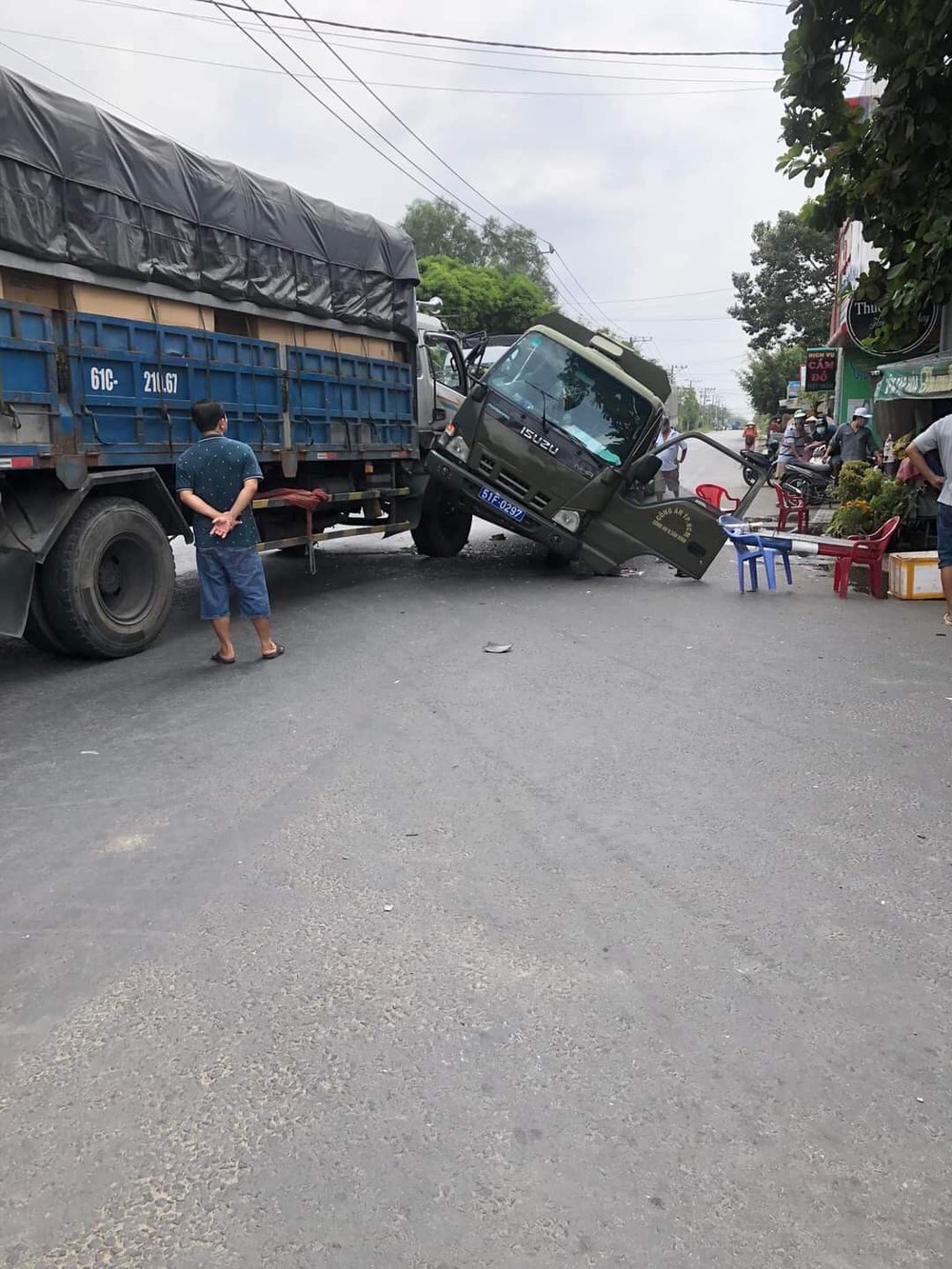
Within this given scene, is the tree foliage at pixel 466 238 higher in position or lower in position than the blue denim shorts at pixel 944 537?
higher

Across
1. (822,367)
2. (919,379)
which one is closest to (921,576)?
(919,379)

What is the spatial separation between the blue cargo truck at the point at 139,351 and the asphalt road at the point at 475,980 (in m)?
1.19

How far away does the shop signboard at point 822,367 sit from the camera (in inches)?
1133

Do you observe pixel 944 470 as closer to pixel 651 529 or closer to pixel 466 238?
pixel 651 529

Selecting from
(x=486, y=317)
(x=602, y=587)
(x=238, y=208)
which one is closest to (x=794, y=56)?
(x=238, y=208)

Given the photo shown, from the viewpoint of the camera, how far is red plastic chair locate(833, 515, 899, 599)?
393 inches

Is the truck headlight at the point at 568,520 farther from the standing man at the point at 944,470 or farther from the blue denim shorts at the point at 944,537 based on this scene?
the blue denim shorts at the point at 944,537

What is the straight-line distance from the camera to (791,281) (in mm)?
38188

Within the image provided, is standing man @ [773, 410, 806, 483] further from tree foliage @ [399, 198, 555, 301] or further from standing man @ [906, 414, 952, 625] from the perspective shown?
tree foliage @ [399, 198, 555, 301]

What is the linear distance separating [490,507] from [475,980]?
7.68m

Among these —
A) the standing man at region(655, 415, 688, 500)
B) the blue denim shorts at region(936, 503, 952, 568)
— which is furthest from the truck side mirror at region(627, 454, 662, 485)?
the standing man at region(655, 415, 688, 500)

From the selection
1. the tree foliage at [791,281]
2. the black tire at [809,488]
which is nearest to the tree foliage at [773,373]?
the tree foliage at [791,281]

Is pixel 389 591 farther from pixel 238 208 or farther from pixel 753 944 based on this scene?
pixel 753 944

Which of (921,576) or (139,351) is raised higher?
(139,351)
